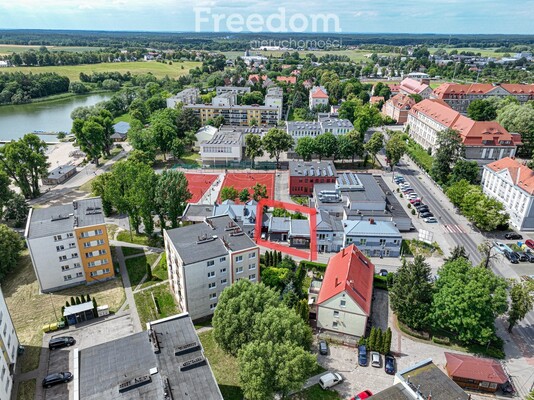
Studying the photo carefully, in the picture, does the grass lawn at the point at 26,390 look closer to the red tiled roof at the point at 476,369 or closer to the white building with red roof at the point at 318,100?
the red tiled roof at the point at 476,369

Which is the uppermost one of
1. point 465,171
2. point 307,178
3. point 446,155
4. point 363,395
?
point 446,155

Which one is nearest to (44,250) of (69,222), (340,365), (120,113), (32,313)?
(69,222)

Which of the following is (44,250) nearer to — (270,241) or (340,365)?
(270,241)

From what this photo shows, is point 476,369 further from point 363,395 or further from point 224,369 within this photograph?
point 224,369

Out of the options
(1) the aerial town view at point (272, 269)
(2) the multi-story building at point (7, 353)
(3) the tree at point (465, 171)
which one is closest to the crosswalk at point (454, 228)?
(1) the aerial town view at point (272, 269)

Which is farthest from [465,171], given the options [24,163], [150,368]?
[24,163]

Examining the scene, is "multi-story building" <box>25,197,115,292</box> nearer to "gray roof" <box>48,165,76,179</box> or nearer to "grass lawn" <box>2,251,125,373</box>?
"grass lawn" <box>2,251,125,373</box>

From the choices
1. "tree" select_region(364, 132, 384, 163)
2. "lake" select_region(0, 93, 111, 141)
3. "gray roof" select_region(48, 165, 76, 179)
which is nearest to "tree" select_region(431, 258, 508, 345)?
"tree" select_region(364, 132, 384, 163)
